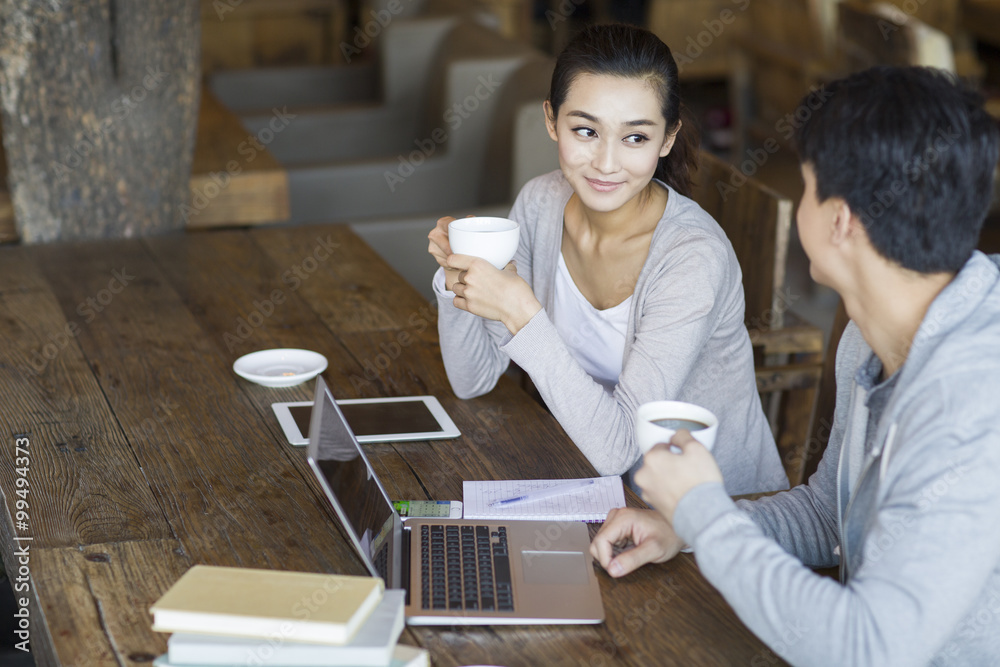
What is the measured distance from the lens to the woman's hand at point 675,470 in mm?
1003

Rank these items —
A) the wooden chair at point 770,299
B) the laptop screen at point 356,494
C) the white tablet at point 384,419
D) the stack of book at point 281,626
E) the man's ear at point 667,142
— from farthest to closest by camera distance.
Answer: the wooden chair at point 770,299 < the man's ear at point 667,142 < the white tablet at point 384,419 < the laptop screen at point 356,494 < the stack of book at point 281,626

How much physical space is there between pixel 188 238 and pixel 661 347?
4.27 ft

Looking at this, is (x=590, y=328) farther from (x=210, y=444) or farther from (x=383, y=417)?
(x=210, y=444)

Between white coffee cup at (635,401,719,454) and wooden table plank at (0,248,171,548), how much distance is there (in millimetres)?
556

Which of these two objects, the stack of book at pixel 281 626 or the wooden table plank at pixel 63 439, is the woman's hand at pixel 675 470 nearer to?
the stack of book at pixel 281 626

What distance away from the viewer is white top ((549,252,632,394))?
1.67 meters

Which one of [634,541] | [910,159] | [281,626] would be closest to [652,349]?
[634,541]

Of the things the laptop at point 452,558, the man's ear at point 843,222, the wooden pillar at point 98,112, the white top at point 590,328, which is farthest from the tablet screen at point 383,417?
the wooden pillar at point 98,112

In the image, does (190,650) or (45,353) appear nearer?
(190,650)

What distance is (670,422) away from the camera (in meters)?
1.08

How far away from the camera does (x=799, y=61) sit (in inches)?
156

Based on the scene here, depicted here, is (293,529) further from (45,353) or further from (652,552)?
(45,353)

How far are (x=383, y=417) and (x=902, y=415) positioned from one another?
0.77 meters

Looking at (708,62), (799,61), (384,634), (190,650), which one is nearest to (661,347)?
(384,634)
